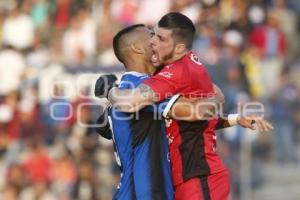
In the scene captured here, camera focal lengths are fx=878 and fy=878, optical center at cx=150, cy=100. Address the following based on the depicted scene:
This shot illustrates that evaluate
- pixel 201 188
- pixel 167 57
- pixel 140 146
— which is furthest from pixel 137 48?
pixel 201 188

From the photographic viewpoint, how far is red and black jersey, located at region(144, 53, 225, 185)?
5848 millimetres

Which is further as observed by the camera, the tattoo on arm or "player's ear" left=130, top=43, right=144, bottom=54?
"player's ear" left=130, top=43, right=144, bottom=54

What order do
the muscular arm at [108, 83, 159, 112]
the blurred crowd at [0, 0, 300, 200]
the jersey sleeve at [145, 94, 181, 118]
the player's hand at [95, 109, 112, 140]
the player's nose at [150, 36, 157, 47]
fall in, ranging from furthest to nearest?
the blurred crowd at [0, 0, 300, 200], the player's hand at [95, 109, 112, 140], the player's nose at [150, 36, 157, 47], the jersey sleeve at [145, 94, 181, 118], the muscular arm at [108, 83, 159, 112]

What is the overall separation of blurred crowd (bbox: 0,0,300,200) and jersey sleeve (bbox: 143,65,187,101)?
5114 mm

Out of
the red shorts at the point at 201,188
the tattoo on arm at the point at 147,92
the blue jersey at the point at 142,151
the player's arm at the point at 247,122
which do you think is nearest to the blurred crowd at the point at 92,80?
the player's arm at the point at 247,122

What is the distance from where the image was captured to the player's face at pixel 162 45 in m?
5.87

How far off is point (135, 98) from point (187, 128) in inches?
21.1

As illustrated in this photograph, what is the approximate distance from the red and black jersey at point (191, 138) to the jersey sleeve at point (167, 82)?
15mm

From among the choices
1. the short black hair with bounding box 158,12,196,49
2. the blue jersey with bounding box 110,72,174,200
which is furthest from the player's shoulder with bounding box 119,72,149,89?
the short black hair with bounding box 158,12,196,49

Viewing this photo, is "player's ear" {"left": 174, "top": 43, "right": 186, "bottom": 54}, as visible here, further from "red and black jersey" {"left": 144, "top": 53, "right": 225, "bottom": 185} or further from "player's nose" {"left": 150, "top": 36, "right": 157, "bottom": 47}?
"player's nose" {"left": 150, "top": 36, "right": 157, "bottom": 47}

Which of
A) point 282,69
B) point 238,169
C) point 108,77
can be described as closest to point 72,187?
point 238,169

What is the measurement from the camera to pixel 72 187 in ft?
38.4

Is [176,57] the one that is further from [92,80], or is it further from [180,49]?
[92,80]

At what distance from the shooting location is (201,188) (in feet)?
19.5
